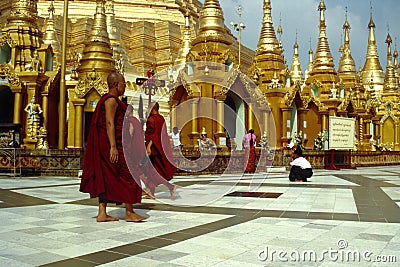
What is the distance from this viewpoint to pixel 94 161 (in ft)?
20.0

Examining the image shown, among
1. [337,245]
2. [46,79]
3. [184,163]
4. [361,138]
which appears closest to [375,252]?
[337,245]

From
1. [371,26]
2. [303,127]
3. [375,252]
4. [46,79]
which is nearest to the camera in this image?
[375,252]

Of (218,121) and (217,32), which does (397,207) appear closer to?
(218,121)

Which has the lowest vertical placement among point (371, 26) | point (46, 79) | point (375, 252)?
point (375, 252)

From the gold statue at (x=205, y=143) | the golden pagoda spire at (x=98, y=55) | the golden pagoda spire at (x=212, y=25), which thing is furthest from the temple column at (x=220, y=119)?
the golden pagoda spire at (x=98, y=55)

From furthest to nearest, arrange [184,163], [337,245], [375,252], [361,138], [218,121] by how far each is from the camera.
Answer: [361,138], [218,121], [184,163], [337,245], [375,252]

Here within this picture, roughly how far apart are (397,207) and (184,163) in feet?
29.0

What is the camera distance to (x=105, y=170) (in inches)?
238

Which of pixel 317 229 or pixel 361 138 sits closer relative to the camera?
pixel 317 229

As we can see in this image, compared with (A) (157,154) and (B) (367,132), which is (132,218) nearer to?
(A) (157,154)

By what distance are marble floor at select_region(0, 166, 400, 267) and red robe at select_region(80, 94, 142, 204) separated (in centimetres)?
43

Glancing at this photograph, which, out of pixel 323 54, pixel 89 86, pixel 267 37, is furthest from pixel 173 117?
pixel 323 54

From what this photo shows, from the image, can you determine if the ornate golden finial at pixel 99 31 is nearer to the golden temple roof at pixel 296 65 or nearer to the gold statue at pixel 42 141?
the gold statue at pixel 42 141

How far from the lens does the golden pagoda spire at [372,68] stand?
152 ft
